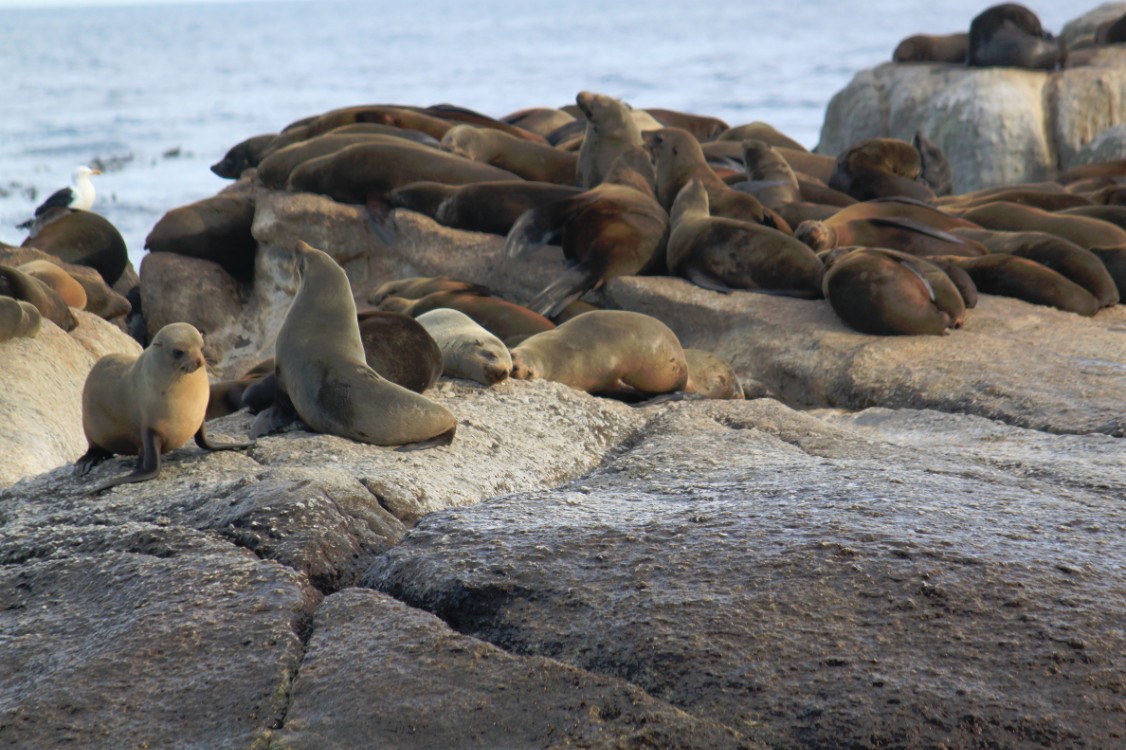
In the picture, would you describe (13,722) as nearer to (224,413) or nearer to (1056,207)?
(224,413)

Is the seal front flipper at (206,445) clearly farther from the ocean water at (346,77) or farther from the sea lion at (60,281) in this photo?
the ocean water at (346,77)

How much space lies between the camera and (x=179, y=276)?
929 centimetres

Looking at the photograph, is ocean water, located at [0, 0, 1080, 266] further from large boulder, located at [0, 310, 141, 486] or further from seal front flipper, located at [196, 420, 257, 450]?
seal front flipper, located at [196, 420, 257, 450]

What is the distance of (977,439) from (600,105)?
4908 mm

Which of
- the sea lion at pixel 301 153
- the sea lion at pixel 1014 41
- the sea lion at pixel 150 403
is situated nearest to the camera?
the sea lion at pixel 150 403

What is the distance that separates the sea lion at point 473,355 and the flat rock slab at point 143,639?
6.57ft

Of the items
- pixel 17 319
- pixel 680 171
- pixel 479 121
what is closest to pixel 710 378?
pixel 680 171

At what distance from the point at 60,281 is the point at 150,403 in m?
4.35

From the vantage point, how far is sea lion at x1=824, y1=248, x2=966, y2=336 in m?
6.12

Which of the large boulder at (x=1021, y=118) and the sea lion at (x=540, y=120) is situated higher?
the sea lion at (x=540, y=120)

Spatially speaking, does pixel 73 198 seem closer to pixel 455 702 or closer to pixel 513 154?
pixel 513 154

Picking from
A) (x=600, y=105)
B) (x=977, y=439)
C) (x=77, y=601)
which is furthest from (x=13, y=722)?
(x=600, y=105)

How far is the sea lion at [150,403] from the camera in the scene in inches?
132

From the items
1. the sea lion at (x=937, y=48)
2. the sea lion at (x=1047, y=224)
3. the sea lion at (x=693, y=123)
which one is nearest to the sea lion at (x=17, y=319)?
the sea lion at (x=1047, y=224)
